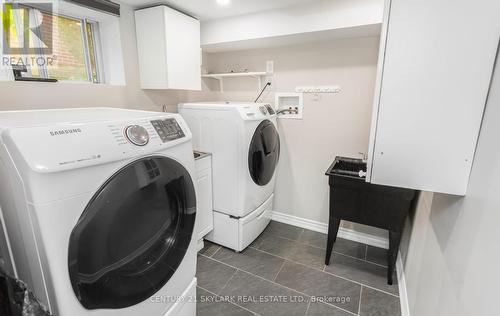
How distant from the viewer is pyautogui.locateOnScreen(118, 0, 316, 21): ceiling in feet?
5.75

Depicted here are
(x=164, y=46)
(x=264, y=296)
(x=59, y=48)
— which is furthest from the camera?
(x=164, y=46)

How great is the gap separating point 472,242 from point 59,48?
2.26 metres

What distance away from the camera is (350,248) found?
221cm

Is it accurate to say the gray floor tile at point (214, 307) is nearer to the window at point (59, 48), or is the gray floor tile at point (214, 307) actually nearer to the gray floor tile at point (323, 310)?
the gray floor tile at point (323, 310)

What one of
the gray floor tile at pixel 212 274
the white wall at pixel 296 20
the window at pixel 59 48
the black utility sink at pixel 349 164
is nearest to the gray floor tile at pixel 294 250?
the gray floor tile at pixel 212 274

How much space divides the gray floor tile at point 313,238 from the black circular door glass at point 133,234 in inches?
57.4

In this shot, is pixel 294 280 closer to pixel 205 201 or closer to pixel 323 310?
pixel 323 310

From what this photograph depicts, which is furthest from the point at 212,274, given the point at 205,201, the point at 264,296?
the point at 205,201

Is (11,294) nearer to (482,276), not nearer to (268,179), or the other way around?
(482,276)

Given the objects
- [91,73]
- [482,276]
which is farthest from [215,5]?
[482,276]

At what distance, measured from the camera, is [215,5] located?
182 cm

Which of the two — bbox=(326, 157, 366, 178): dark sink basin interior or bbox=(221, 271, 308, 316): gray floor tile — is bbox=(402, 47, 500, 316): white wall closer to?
bbox=(221, 271, 308, 316): gray floor tile

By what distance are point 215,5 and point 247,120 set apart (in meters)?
0.87

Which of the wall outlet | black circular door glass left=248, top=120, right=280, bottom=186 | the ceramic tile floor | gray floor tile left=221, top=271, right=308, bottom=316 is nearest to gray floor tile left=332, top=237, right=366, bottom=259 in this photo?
the ceramic tile floor
